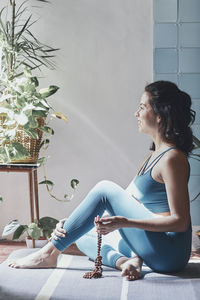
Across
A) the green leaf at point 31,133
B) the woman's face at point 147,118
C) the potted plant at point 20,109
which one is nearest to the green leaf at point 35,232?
the potted plant at point 20,109

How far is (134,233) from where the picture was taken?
2.01m

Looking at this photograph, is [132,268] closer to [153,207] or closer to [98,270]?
[98,270]

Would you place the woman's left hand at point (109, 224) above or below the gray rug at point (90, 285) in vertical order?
above

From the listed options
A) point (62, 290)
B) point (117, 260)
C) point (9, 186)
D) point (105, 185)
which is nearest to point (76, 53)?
point (9, 186)

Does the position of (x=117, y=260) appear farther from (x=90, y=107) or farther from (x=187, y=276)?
(x=90, y=107)

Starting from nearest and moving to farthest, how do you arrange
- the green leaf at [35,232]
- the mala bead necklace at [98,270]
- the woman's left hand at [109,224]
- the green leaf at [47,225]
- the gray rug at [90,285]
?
the gray rug at [90,285] < the woman's left hand at [109,224] < the mala bead necklace at [98,270] < the green leaf at [35,232] < the green leaf at [47,225]

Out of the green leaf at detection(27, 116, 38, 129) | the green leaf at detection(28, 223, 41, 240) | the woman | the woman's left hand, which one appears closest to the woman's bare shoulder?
the woman

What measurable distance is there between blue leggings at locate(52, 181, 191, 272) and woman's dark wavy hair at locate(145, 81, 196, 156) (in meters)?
0.35

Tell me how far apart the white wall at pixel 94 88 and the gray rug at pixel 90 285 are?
103 centimetres

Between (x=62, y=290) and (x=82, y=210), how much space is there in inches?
14.8

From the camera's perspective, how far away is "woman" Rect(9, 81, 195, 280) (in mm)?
1938

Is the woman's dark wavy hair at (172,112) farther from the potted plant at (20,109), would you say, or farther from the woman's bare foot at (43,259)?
the woman's bare foot at (43,259)

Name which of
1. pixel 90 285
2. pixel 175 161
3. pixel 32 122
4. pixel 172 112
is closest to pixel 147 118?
pixel 172 112

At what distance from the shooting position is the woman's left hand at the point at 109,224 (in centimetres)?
191
